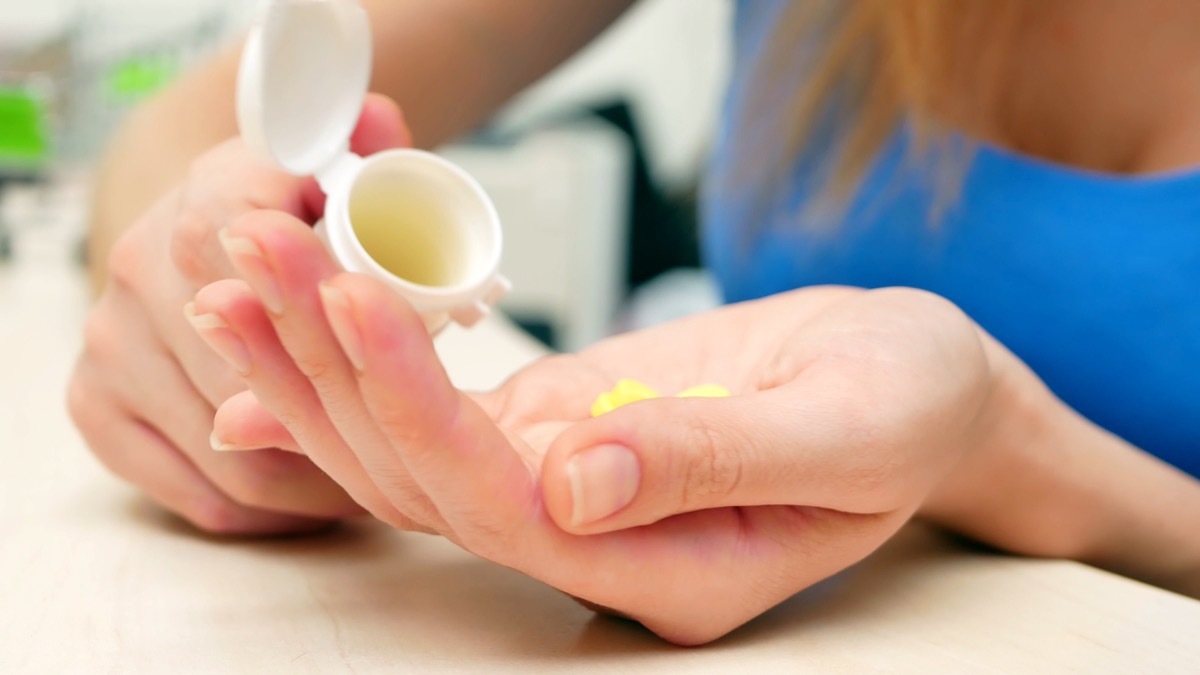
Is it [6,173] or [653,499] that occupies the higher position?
[653,499]

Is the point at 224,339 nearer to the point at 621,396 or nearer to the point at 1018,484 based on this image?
the point at 621,396

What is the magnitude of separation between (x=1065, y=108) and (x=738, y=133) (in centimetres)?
23

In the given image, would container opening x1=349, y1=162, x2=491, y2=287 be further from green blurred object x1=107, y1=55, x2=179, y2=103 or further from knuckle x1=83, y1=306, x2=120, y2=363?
green blurred object x1=107, y1=55, x2=179, y2=103

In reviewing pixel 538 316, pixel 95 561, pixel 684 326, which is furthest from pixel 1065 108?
pixel 538 316

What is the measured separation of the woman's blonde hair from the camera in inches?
24.9

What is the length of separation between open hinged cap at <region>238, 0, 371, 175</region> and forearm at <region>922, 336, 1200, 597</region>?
0.26 m

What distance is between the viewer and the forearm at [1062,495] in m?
0.40

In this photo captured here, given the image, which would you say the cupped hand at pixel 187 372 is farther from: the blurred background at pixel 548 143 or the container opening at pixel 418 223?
the blurred background at pixel 548 143

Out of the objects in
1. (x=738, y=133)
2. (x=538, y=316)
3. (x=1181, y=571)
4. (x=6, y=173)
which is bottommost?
(x=538, y=316)

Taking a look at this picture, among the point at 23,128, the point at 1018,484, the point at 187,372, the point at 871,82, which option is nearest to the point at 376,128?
the point at 187,372

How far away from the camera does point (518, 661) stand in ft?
0.96

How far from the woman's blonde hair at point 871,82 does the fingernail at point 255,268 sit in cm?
48

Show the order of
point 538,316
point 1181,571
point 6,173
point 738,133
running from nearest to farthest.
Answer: point 1181,571 < point 738,133 < point 6,173 < point 538,316

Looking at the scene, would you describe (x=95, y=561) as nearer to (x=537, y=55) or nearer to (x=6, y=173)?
(x=537, y=55)
